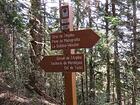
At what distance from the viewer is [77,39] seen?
6145 millimetres

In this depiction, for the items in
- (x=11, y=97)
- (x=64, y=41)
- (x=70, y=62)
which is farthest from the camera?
(x=11, y=97)

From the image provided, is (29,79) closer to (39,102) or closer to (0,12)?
(39,102)

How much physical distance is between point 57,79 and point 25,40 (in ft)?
15.5

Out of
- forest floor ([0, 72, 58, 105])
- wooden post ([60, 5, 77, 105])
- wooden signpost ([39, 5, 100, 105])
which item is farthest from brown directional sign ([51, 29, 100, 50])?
forest floor ([0, 72, 58, 105])

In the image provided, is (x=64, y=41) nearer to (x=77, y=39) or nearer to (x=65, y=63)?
(x=77, y=39)

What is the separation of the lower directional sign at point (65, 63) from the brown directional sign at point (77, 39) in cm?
21

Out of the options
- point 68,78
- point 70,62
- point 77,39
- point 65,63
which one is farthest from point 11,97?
point 77,39

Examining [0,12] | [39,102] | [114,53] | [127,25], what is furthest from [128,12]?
[0,12]

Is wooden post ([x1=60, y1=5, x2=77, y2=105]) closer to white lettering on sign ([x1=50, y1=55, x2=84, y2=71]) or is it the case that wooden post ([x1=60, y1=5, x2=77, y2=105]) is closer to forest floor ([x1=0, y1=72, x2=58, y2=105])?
white lettering on sign ([x1=50, y1=55, x2=84, y2=71])

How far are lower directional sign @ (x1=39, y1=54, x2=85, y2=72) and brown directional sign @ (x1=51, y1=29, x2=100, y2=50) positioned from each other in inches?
8.3

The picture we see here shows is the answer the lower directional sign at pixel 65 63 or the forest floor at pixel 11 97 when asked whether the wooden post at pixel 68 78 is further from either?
the forest floor at pixel 11 97

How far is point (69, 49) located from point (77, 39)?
0.79 feet

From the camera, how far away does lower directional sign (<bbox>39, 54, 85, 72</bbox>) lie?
5.97 meters

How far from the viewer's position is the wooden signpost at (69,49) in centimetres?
607
